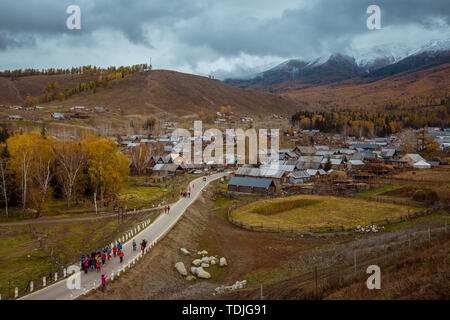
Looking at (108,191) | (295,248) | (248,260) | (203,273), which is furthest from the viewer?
(108,191)

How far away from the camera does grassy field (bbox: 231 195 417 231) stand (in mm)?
43125

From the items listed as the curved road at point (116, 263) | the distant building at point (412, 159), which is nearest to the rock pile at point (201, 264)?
the curved road at point (116, 263)

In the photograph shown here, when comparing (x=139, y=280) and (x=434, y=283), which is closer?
(x=434, y=283)

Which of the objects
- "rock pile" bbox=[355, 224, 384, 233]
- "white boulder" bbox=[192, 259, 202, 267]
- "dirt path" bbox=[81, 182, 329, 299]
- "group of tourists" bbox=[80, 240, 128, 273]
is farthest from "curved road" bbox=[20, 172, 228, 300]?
"rock pile" bbox=[355, 224, 384, 233]

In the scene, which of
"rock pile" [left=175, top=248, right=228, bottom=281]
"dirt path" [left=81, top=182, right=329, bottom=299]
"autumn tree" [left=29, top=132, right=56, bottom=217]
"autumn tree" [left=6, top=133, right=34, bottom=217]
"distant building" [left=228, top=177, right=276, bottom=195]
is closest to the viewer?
A: "dirt path" [left=81, top=182, right=329, bottom=299]

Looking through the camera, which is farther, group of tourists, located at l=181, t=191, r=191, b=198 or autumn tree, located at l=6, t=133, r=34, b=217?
group of tourists, located at l=181, t=191, r=191, b=198

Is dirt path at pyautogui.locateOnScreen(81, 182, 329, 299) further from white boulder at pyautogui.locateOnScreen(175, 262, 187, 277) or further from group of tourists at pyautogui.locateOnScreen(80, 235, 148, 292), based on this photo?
group of tourists at pyautogui.locateOnScreen(80, 235, 148, 292)

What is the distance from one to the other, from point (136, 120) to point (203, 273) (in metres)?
179

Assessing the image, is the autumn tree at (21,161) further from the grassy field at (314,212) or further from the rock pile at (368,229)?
the rock pile at (368,229)

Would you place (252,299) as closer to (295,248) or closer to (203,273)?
(203,273)

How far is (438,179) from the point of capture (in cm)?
6538

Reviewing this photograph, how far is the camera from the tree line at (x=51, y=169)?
41.9 m
